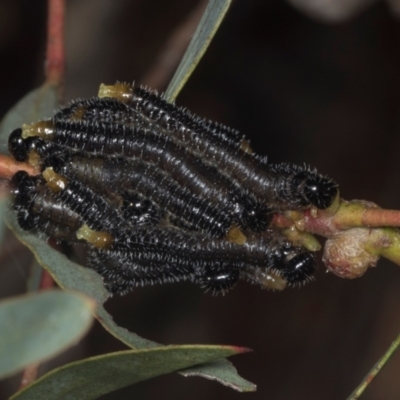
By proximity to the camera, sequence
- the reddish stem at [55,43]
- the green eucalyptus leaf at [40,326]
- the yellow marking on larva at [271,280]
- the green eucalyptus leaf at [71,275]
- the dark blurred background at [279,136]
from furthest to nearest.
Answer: the dark blurred background at [279,136]
the reddish stem at [55,43]
the yellow marking on larva at [271,280]
the green eucalyptus leaf at [71,275]
the green eucalyptus leaf at [40,326]

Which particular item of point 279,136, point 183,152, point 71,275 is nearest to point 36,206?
point 71,275

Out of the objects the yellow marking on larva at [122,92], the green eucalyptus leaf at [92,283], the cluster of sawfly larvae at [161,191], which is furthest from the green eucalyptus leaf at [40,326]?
the yellow marking on larva at [122,92]

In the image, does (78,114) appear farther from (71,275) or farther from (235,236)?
(235,236)

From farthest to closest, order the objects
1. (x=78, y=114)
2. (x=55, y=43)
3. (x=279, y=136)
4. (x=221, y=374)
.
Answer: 1. (x=279, y=136)
2. (x=55, y=43)
3. (x=78, y=114)
4. (x=221, y=374)

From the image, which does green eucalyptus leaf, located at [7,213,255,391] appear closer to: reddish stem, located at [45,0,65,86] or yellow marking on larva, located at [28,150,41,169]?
yellow marking on larva, located at [28,150,41,169]

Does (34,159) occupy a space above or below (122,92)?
below

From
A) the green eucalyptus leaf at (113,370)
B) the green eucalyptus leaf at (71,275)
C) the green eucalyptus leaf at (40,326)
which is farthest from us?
the green eucalyptus leaf at (71,275)

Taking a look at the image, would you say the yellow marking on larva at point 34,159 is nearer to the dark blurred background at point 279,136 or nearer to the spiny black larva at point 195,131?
the spiny black larva at point 195,131
